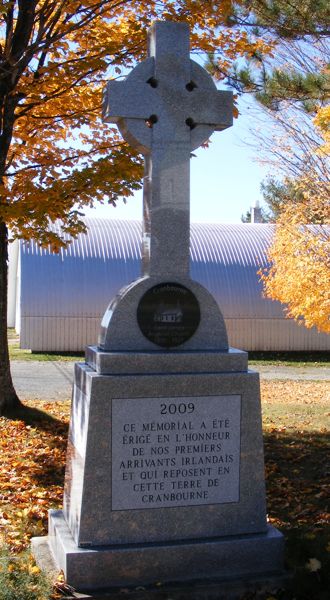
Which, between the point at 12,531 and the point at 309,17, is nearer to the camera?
the point at 12,531

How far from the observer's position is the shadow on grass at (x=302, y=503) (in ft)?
16.0

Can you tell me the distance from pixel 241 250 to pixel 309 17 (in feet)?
58.0

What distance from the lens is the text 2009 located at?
5.06 m

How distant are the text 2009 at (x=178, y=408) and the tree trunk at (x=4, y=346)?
6.69 meters

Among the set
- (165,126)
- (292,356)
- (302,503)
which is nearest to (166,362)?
(165,126)

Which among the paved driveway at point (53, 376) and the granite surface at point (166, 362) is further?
the paved driveway at point (53, 376)

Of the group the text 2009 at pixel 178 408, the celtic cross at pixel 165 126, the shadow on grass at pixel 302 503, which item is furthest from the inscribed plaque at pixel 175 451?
the celtic cross at pixel 165 126

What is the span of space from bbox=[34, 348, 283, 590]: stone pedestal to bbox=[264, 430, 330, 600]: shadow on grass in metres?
0.25

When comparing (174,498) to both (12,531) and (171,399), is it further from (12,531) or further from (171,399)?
(12,531)

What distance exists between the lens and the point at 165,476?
506 cm

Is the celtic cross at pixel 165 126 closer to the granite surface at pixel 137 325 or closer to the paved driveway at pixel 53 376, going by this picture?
the granite surface at pixel 137 325

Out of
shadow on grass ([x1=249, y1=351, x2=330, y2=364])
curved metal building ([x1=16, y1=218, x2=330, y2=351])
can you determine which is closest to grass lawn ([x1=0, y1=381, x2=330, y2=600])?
curved metal building ([x1=16, y1=218, x2=330, y2=351])

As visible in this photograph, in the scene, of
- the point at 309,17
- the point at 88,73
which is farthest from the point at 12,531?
the point at 309,17

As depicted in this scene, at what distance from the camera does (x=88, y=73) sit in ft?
34.5
